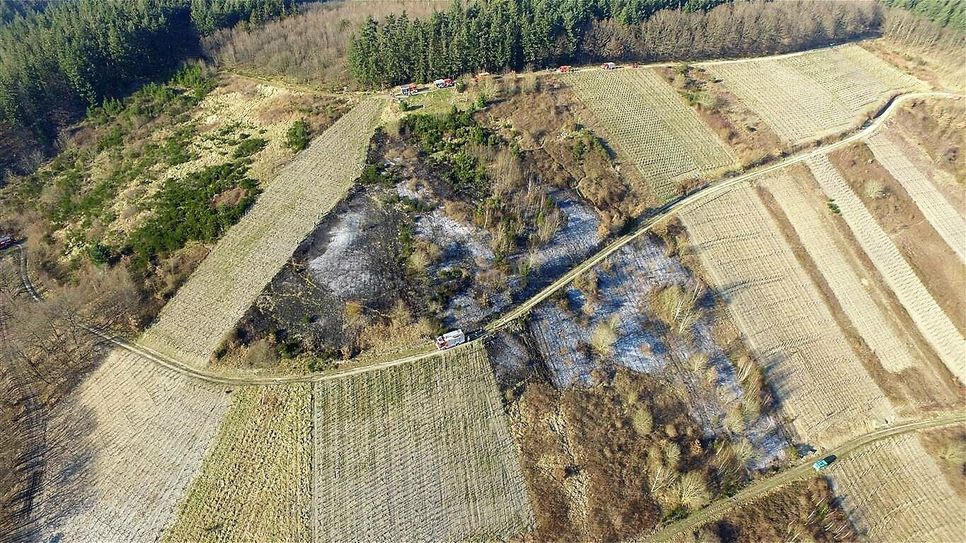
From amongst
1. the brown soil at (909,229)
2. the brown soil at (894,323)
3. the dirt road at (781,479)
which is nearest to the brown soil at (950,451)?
the dirt road at (781,479)

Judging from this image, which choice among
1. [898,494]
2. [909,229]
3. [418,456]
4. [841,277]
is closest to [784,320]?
[841,277]

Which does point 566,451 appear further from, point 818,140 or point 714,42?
point 714,42

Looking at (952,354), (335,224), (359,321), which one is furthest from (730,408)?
(335,224)

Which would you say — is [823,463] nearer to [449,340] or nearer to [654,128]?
[449,340]

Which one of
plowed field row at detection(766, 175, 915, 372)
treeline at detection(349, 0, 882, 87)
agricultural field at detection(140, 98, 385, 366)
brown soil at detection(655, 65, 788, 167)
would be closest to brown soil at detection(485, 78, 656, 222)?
treeline at detection(349, 0, 882, 87)

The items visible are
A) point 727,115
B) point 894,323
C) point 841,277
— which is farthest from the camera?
point 727,115

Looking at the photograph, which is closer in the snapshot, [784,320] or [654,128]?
[784,320]

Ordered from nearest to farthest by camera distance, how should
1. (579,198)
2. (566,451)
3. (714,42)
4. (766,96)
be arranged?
(566,451) < (579,198) < (766,96) < (714,42)

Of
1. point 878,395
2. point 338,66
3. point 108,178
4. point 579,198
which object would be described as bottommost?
point 878,395

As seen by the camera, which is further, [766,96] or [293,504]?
[766,96]
